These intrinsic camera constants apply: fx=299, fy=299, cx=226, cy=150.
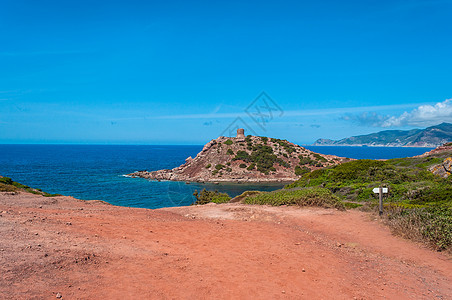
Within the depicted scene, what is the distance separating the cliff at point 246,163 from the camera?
6625cm

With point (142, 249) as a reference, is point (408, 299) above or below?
below

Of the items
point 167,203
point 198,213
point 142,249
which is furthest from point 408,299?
point 167,203

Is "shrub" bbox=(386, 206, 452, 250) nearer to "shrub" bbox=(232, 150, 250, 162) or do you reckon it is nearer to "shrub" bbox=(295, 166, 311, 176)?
"shrub" bbox=(295, 166, 311, 176)

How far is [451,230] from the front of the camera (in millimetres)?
9344

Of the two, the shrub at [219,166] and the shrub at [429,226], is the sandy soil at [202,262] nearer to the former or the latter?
the shrub at [429,226]

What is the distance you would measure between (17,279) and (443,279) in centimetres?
928

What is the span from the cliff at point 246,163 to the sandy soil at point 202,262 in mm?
53650

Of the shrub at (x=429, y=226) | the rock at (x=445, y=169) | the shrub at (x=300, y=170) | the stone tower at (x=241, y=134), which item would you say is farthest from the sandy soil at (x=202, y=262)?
the stone tower at (x=241, y=134)

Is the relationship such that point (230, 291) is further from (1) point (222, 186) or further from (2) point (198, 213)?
(1) point (222, 186)

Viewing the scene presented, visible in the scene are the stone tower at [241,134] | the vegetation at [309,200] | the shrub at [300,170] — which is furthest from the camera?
the stone tower at [241,134]

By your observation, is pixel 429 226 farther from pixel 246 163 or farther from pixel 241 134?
pixel 241 134

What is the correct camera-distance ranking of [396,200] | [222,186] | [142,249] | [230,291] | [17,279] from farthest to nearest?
[222,186], [396,200], [142,249], [230,291], [17,279]

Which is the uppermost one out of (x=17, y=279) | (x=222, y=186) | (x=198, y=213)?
(x=17, y=279)

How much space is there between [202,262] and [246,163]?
64.7 m
